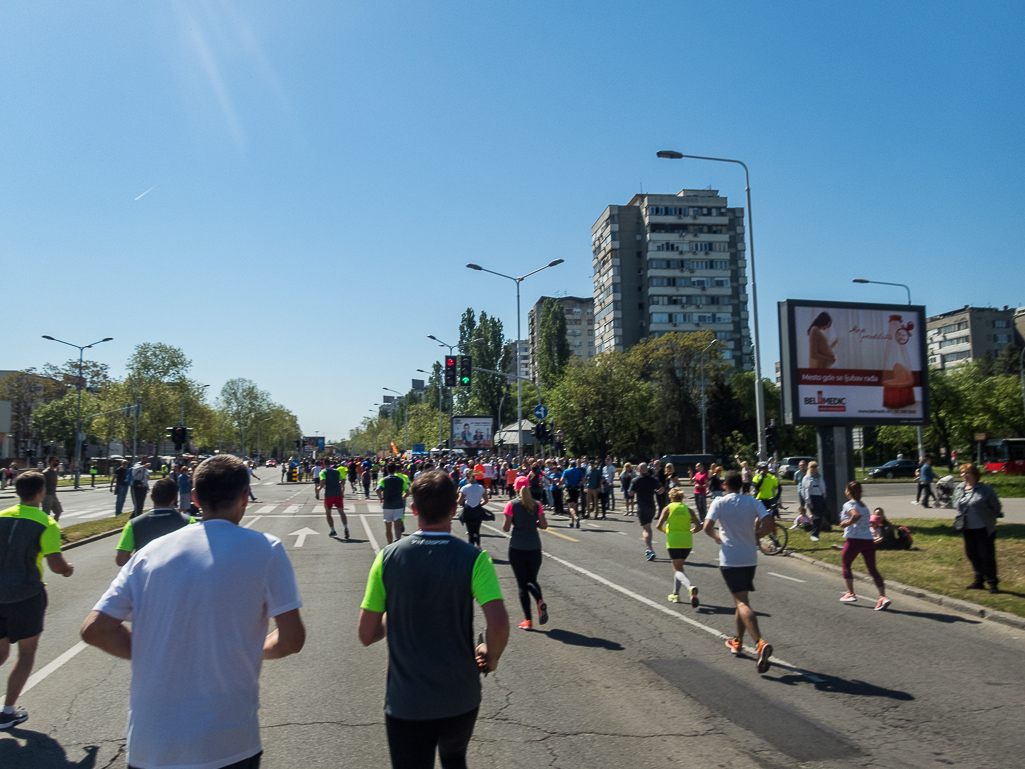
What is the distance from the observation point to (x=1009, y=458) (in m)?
48.9

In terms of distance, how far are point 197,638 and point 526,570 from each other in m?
6.56

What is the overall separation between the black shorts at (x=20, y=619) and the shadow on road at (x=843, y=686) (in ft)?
19.3

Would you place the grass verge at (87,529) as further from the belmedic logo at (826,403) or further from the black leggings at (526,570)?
the belmedic logo at (826,403)

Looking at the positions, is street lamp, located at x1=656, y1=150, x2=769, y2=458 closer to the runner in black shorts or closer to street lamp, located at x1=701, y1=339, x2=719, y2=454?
the runner in black shorts

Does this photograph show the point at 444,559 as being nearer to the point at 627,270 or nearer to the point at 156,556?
the point at 156,556

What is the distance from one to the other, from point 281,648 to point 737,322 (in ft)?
340

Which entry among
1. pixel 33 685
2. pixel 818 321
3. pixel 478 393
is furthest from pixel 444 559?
pixel 478 393

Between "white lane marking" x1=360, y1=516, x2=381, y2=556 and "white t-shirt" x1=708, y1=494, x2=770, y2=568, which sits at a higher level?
"white t-shirt" x1=708, y1=494, x2=770, y2=568

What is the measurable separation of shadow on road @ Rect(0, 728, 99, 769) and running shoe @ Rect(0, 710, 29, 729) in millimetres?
66

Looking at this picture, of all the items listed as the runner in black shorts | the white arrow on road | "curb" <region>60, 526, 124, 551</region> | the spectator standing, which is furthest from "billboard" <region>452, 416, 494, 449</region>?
the spectator standing

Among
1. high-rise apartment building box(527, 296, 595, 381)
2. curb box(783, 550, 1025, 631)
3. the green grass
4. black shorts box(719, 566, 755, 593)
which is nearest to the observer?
black shorts box(719, 566, 755, 593)

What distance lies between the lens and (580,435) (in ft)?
174

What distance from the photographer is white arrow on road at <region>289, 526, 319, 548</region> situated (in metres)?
17.2

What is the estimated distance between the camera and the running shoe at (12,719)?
5.27 meters
